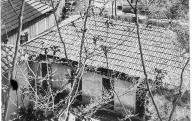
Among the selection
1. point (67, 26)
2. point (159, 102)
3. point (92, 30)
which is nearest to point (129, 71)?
point (159, 102)

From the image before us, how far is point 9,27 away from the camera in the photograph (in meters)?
9.98

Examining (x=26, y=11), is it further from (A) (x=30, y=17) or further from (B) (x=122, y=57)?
(B) (x=122, y=57)

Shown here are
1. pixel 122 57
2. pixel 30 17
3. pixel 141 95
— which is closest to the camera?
pixel 141 95

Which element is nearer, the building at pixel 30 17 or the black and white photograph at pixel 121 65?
the black and white photograph at pixel 121 65

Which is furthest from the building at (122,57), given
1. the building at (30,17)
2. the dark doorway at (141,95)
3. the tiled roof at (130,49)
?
the building at (30,17)

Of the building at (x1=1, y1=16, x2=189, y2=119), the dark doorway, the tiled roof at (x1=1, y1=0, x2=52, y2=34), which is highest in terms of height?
the tiled roof at (x1=1, y1=0, x2=52, y2=34)

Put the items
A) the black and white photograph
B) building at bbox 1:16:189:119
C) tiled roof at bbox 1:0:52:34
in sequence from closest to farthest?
the black and white photograph < building at bbox 1:16:189:119 < tiled roof at bbox 1:0:52:34

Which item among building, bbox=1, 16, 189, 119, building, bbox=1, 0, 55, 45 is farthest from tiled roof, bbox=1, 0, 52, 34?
building, bbox=1, 16, 189, 119

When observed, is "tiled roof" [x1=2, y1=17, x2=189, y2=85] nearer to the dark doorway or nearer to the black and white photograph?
the black and white photograph

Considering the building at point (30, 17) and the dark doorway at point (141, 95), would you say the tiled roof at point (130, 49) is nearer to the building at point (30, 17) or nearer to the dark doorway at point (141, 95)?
the dark doorway at point (141, 95)

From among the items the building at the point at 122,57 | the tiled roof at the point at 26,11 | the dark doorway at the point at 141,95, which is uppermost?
the tiled roof at the point at 26,11

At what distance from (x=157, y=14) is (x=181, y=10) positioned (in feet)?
8.65

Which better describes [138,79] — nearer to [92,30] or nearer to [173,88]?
[173,88]

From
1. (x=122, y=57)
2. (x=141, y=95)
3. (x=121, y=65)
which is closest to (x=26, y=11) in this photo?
(x=122, y=57)
